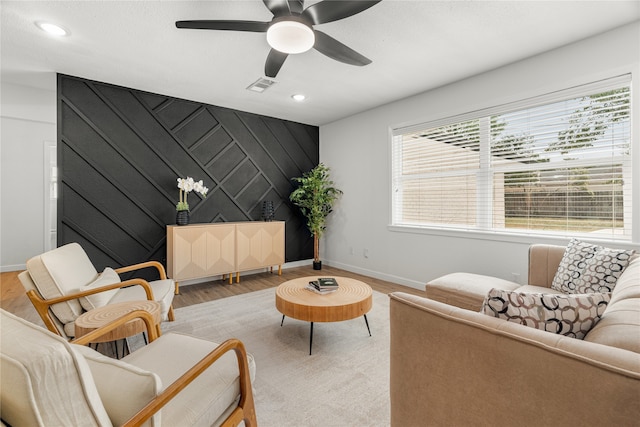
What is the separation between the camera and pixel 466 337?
3.34 feet

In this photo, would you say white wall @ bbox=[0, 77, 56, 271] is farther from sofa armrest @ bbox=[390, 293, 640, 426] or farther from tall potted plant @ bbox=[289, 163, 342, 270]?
sofa armrest @ bbox=[390, 293, 640, 426]

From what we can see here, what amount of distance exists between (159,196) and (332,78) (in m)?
2.71

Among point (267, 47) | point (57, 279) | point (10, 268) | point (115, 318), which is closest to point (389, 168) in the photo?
point (267, 47)

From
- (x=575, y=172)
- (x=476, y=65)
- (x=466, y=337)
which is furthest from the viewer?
(x=476, y=65)

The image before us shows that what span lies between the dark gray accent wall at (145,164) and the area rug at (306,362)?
140 centimetres

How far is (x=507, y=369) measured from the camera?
925mm

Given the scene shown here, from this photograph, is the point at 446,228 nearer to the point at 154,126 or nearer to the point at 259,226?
the point at 259,226

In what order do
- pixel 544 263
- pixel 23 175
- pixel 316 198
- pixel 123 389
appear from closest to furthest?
pixel 123 389
pixel 544 263
pixel 23 175
pixel 316 198

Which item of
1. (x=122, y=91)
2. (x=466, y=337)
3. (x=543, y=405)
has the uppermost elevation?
(x=122, y=91)

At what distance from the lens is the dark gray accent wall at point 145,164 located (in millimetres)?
3422

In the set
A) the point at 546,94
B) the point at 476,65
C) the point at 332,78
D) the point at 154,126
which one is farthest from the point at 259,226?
the point at 546,94

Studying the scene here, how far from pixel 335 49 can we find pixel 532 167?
91.5 inches

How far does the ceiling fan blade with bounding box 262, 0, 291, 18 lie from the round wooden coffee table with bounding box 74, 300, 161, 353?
209cm

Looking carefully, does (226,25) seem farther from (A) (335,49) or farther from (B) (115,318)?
(B) (115,318)
